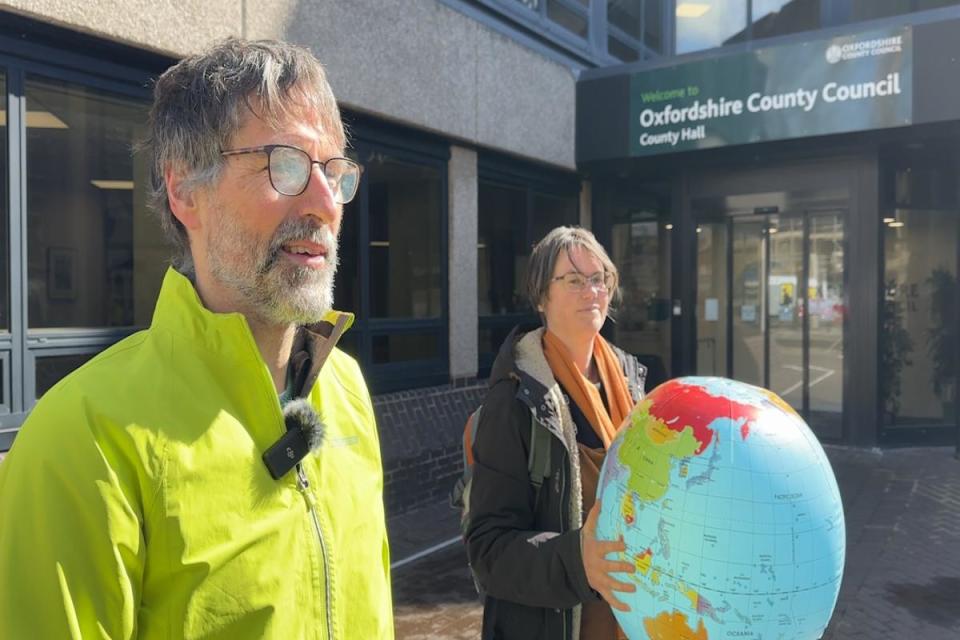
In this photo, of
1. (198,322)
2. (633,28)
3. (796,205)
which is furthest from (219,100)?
(633,28)

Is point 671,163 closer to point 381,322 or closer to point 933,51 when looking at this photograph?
point 933,51

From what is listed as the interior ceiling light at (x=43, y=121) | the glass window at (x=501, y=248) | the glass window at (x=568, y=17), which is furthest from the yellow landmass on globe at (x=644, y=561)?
the glass window at (x=568, y=17)

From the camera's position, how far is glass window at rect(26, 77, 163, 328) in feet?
14.4

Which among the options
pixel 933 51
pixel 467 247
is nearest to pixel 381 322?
pixel 467 247

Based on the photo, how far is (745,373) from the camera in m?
10.0

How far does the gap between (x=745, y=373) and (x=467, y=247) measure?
15.4 ft

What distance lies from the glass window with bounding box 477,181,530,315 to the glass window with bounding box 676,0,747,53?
3.85 metres

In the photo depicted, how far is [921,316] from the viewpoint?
9.32 meters

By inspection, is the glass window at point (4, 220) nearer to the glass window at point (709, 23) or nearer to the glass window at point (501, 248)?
the glass window at point (501, 248)

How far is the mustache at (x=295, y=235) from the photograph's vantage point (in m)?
1.42

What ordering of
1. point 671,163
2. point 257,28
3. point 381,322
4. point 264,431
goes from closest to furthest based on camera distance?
point 264,431
point 257,28
point 381,322
point 671,163

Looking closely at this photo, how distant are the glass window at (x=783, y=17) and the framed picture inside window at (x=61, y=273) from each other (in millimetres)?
8763

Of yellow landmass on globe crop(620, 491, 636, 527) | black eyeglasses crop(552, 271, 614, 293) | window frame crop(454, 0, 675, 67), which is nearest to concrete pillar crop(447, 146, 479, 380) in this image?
window frame crop(454, 0, 675, 67)

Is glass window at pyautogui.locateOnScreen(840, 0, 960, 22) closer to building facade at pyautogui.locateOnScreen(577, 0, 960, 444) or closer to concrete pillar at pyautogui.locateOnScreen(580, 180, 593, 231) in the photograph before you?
building facade at pyautogui.locateOnScreen(577, 0, 960, 444)
